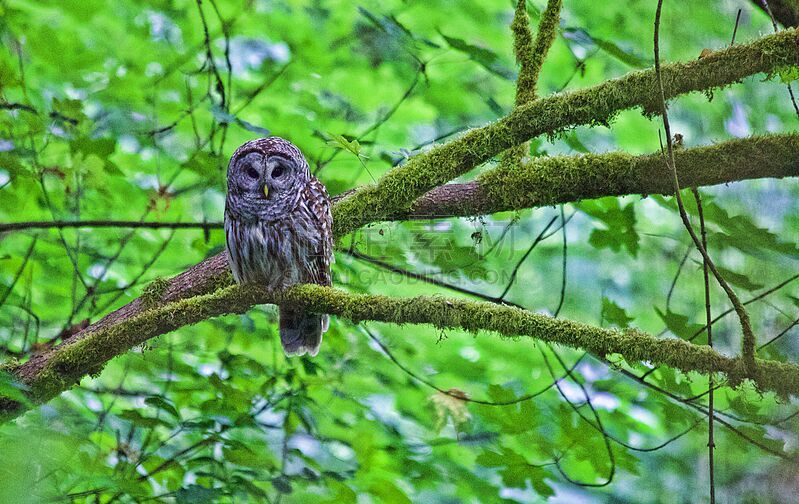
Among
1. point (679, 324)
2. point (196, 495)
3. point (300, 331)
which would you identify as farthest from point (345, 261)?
point (679, 324)

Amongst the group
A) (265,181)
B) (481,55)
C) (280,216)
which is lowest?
(280,216)

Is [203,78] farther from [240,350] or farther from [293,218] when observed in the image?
[240,350]

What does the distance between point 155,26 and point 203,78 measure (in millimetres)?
536

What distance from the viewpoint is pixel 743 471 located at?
1.61 m

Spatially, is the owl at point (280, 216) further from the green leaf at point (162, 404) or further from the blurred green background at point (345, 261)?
the green leaf at point (162, 404)

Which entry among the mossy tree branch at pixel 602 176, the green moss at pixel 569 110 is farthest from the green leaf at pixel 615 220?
the green moss at pixel 569 110

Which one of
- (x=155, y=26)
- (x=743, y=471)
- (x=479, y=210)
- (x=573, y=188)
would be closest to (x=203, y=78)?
(x=155, y=26)

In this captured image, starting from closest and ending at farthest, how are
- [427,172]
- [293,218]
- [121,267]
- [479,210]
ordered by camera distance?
1. [427,172]
2. [479,210]
3. [293,218]
4. [121,267]

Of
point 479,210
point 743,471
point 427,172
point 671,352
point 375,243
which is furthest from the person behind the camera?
point 375,243

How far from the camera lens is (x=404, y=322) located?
2453mm

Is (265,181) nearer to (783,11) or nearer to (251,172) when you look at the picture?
(251,172)

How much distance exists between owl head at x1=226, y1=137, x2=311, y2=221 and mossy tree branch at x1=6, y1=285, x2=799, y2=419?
0.94 meters

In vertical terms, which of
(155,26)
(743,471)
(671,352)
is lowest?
(743,471)

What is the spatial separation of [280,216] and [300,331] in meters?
0.67
